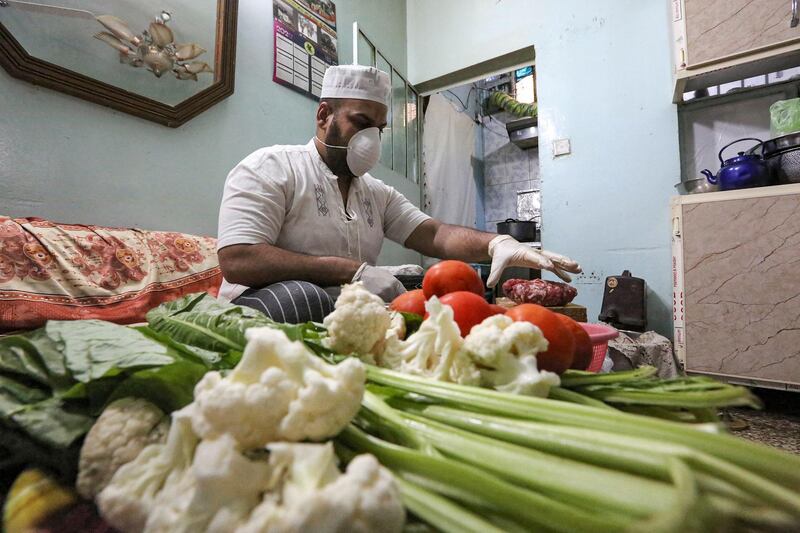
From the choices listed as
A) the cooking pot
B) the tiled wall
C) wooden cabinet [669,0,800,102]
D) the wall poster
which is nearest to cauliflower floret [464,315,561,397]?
the wall poster

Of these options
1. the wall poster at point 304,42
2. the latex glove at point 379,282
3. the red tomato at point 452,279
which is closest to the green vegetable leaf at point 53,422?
the red tomato at point 452,279

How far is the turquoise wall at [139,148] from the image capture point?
1.35 meters

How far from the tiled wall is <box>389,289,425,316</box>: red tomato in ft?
13.7

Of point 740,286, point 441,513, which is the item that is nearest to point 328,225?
point 441,513

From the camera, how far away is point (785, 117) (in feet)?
6.44

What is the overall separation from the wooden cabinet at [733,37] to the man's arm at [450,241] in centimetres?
162

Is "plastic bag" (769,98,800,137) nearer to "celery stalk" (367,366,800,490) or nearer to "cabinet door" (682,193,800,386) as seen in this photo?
"cabinet door" (682,193,800,386)

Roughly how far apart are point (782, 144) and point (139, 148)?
307cm

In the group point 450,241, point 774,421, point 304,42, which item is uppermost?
point 304,42

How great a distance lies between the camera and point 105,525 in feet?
1.03

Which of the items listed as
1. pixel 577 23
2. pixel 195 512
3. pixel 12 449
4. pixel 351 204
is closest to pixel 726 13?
pixel 577 23

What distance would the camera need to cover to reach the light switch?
275 cm

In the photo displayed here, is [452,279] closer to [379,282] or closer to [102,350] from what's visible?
[102,350]

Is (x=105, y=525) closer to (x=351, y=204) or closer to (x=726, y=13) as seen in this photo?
(x=351, y=204)
